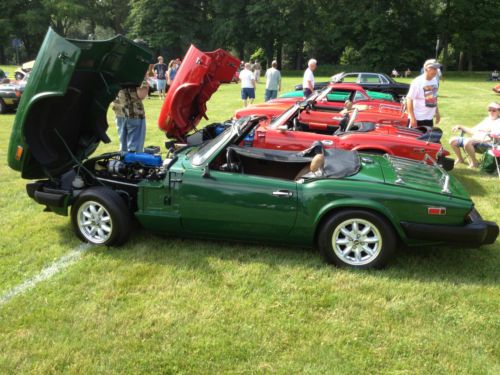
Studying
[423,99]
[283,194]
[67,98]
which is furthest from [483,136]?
[67,98]

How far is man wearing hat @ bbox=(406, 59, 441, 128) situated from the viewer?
23.9 ft

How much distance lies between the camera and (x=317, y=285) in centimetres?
383

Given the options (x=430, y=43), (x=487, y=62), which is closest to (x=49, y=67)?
(x=430, y=43)

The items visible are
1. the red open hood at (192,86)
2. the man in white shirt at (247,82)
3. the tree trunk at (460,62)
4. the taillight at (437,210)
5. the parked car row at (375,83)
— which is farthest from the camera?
the tree trunk at (460,62)

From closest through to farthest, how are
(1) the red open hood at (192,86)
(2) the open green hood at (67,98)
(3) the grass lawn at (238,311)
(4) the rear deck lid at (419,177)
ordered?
(3) the grass lawn at (238,311)
(2) the open green hood at (67,98)
(4) the rear deck lid at (419,177)
(1) the red open hood at (192,86)

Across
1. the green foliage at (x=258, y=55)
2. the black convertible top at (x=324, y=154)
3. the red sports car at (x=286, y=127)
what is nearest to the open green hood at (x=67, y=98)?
the black convertible top at (x=324, y=154)

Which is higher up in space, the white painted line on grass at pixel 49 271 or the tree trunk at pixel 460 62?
the tree trunk at pixel 460 62

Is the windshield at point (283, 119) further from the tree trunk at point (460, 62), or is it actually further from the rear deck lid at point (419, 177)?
the tree trunk at point (460, 62)

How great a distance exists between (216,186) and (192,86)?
327 cm

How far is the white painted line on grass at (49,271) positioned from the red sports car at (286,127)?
246 centimetres

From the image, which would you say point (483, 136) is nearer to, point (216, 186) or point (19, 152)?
point (216, 186)

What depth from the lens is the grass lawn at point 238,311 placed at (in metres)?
2.95

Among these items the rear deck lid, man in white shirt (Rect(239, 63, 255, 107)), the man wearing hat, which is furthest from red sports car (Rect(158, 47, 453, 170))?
man in white shirt (Rect(239, 63, 255, 107))

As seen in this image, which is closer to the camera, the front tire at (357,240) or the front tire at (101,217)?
the front tire at (357,240)
